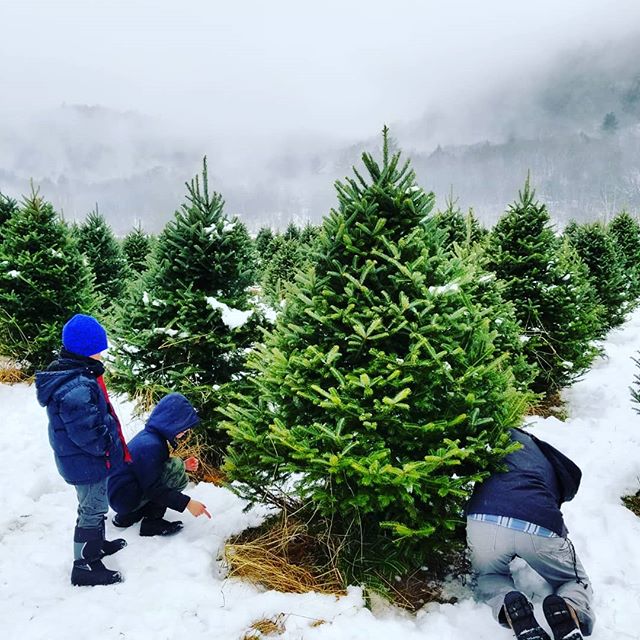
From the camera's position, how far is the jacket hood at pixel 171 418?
4113 mm

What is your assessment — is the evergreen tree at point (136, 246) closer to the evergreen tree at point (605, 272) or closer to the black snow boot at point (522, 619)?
the evergreen tree at point (605, 272)

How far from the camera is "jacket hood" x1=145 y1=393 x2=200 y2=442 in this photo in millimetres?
4113

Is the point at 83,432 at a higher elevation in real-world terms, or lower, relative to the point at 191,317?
lower

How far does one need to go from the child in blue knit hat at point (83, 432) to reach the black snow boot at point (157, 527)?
438mm

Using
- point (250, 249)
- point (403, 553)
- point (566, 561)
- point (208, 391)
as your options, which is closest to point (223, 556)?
point (403, 553)

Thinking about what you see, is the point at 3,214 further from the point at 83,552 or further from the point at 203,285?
the point at 83,552

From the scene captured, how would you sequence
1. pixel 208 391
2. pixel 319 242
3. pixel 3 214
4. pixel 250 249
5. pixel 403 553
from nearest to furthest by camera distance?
1. pixel 403 553
2. pixel 319 242
3. pixel 208 391
4. pixel 250 249
5. pixel 3 214

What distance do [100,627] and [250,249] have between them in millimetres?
4689

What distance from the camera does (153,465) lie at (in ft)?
13.1

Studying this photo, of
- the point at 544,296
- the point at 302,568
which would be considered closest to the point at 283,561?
the point at 302,568

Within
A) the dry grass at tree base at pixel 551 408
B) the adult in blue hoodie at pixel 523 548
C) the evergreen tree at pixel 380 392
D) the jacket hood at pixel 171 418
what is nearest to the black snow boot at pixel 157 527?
the jacket hood at pixel 171 418

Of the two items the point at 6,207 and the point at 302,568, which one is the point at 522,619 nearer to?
the point at 302,568

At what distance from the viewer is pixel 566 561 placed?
9.62 ft

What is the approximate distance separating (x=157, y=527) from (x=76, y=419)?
4.36 ft
